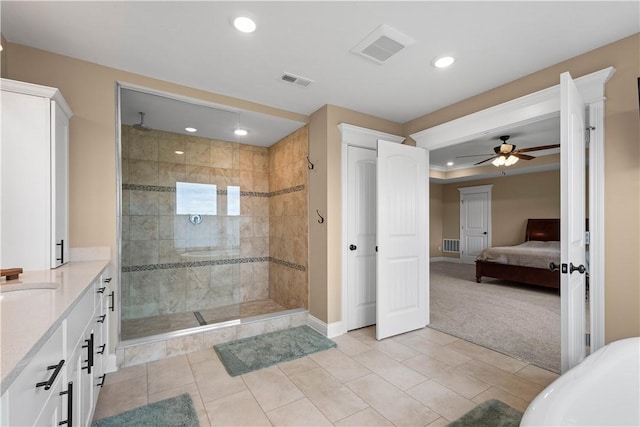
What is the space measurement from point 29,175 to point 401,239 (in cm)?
312

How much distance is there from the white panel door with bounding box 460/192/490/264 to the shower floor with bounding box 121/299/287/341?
21.6 feet

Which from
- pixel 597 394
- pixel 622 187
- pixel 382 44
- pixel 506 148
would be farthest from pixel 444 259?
pixel 597 394

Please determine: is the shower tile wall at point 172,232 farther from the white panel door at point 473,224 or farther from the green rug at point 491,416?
the white panel door at point 473,224

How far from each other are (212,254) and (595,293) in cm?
364

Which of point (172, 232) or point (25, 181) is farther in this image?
point (172, 232)

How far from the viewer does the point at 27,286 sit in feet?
4.98

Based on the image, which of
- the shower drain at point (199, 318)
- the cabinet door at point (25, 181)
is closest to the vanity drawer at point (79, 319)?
the cabinet door at point (25, 181)

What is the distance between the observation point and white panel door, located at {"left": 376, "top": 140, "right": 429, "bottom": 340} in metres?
3.06

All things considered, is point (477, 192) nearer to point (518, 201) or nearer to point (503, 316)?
point (518, 201)

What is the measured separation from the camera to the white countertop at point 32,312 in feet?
2.35

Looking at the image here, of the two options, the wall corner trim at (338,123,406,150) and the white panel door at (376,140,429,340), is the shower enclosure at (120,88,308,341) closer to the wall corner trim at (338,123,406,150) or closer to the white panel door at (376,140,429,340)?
the wall corner trim at (338,123,406,150)

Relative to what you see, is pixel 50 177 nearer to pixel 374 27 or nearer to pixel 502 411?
pixel 374 27

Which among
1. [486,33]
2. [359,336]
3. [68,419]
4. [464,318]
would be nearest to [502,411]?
[359,336]

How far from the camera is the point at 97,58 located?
2.33 m
